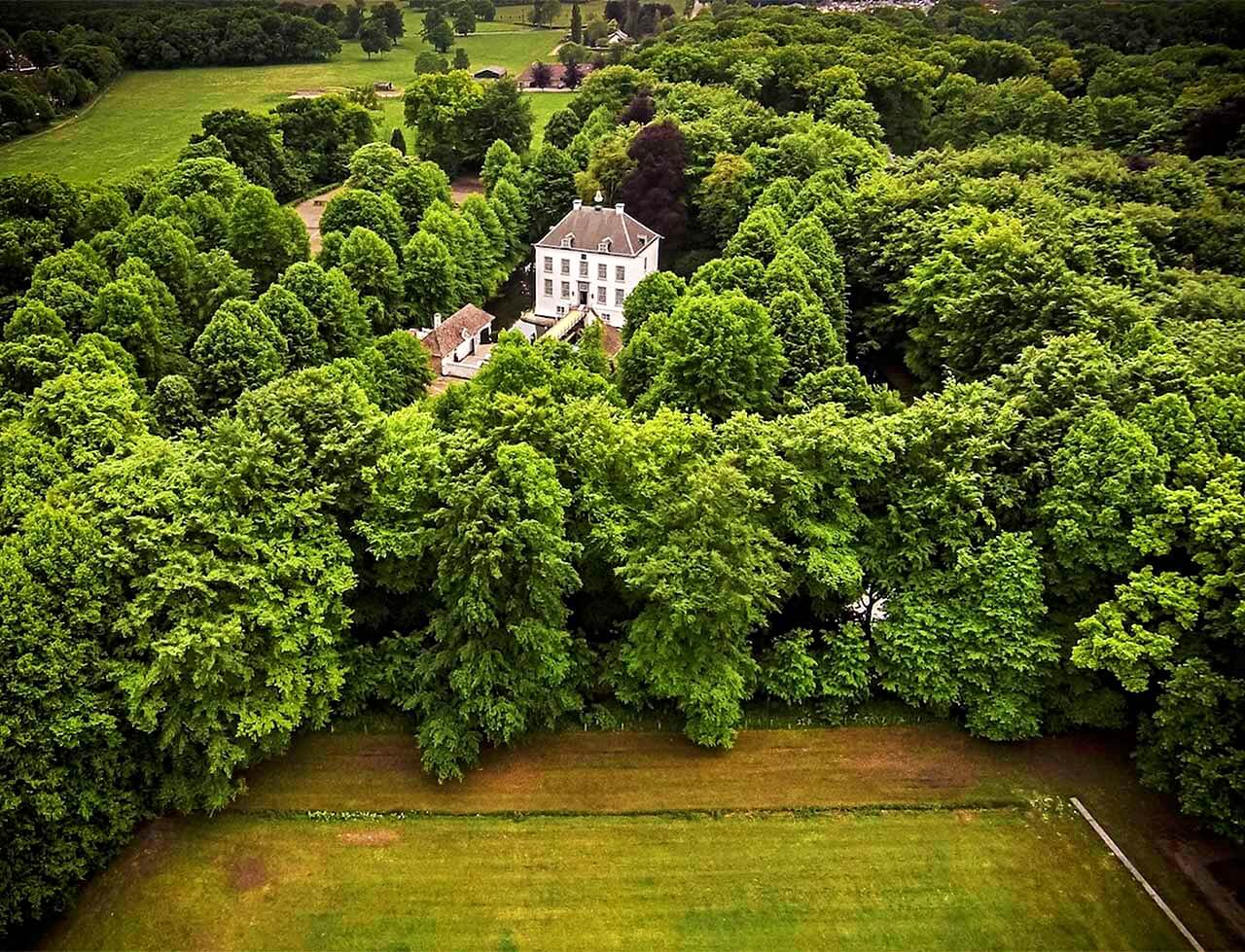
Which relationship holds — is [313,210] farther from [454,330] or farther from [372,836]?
[372,836]

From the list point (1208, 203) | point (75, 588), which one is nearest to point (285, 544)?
point (75, 588)

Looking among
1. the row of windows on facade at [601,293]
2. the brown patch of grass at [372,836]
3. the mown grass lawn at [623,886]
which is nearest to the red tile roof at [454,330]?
the row of windows on facade at [601,293]

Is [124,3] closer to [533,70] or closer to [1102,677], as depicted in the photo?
[533,70]

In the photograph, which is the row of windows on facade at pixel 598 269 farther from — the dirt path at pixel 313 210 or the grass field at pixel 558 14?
the grass field at pixel 558 14

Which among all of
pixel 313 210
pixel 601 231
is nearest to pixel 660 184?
pixel 601 231

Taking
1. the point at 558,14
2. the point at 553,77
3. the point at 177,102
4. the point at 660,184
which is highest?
the point at 558,14

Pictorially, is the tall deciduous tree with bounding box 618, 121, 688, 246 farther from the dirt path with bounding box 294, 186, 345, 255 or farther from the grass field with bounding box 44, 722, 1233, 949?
the grass field with bounding box 44, 722, 1233, 949
